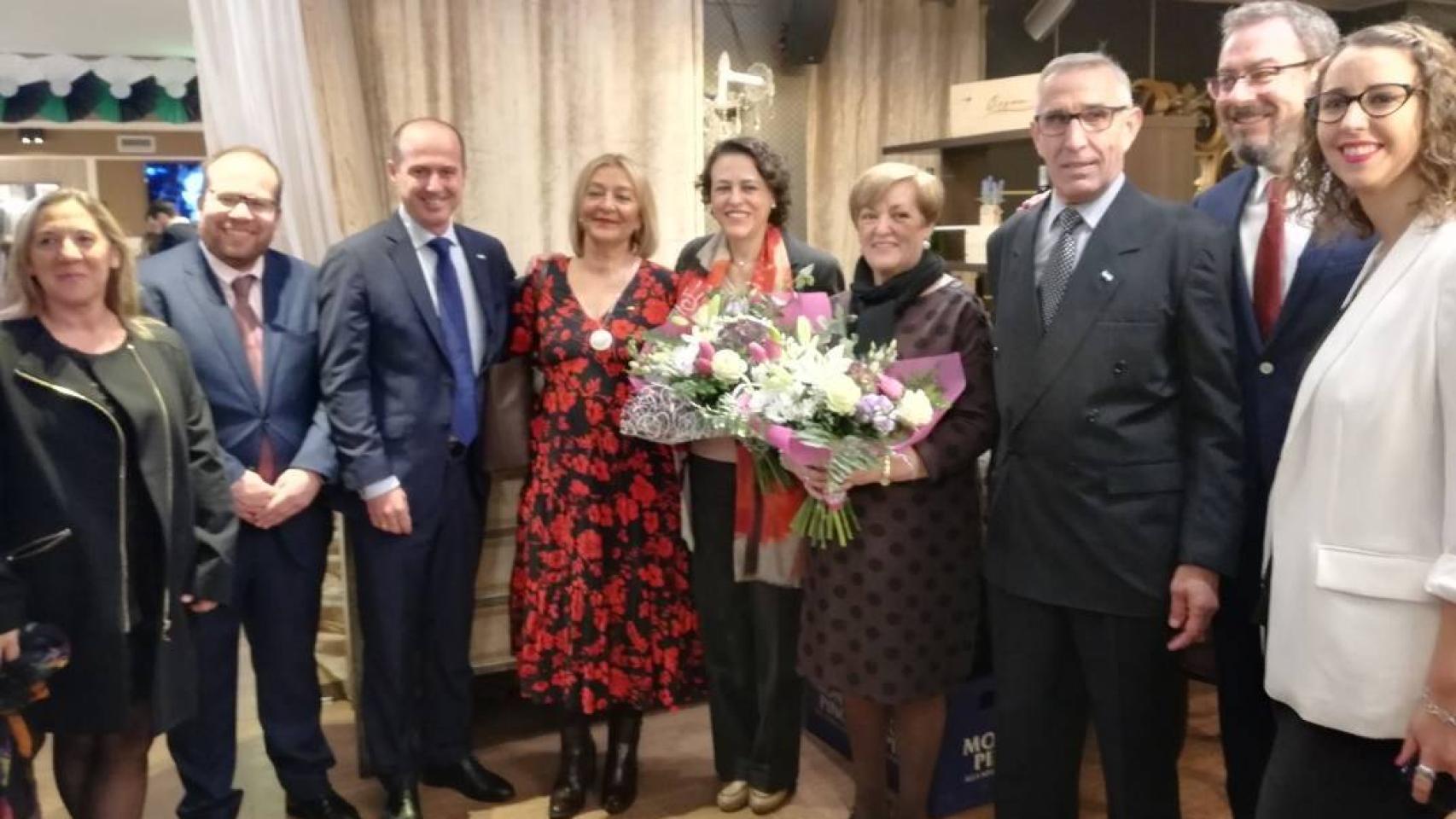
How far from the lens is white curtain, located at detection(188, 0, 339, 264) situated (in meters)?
3.07

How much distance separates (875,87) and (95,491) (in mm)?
3605

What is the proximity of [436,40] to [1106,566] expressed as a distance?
2853 millimetres

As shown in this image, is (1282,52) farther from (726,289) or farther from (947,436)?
(726,289)

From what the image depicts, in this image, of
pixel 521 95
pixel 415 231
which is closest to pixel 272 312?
pixel 415 231

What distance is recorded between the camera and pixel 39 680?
1.84 m

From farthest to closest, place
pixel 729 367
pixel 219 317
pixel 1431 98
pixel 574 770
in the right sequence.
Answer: pixel 574 770
pixel 219 317
pixel 729 367
pixel 1431 98

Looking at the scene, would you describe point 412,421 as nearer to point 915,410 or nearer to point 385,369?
point 385,369

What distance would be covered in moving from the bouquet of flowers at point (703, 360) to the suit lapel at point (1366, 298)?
1020 mm

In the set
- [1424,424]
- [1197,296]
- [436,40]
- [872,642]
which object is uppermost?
[436,40]

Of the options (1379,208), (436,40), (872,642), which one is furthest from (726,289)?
(436,40)

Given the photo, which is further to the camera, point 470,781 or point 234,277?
point 470,781

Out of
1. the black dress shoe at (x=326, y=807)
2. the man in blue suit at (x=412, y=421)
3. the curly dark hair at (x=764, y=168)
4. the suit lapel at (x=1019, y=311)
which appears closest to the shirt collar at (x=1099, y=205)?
the suit lapel at (x=1019, y=311)

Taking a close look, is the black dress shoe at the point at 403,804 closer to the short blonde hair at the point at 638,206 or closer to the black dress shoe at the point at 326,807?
the black dress shoe at the point at 326,807

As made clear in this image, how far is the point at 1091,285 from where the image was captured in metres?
1.86
